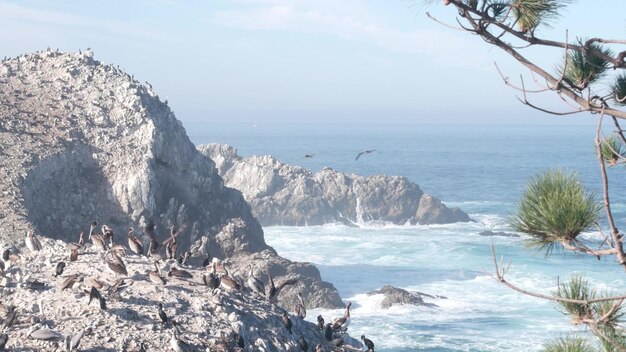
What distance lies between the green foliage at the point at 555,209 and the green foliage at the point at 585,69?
1.74 metres

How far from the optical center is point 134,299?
19.9m

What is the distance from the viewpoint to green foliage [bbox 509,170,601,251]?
7977 mm

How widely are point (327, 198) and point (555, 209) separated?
68.9 meters

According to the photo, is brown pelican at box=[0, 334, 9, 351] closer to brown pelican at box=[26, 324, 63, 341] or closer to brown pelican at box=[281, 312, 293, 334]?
brown pelican at box=[26, 324, 63, 341]

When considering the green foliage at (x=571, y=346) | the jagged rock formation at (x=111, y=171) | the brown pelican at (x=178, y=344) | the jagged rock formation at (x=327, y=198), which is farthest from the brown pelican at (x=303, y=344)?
the jagged rock formation at (x=327, y=198)

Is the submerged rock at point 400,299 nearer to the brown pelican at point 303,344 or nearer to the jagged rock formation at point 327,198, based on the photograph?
the brown pelican at point 303,344

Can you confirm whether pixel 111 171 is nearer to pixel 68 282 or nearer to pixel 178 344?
pixel 68 282

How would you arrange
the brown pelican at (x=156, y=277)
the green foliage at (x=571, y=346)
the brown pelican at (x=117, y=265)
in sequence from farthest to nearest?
1. the brown pelican at (x=156, y=277)
2. the brown pelican at (x=117, y=265)
3. the green foliage at (x=571, y=346)

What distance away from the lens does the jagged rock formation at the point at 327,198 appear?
239 feet

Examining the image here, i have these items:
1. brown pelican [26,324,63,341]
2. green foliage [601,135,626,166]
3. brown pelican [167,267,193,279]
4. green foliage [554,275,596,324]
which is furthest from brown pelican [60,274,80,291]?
green foliage [601,135,626,166]

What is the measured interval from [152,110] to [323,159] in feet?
396

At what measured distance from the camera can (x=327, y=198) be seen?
76875 millimetres

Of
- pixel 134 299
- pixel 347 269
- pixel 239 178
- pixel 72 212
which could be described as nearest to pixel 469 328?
pixel 347 269

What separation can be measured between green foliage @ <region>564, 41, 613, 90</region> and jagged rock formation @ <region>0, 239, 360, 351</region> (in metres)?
11.7
